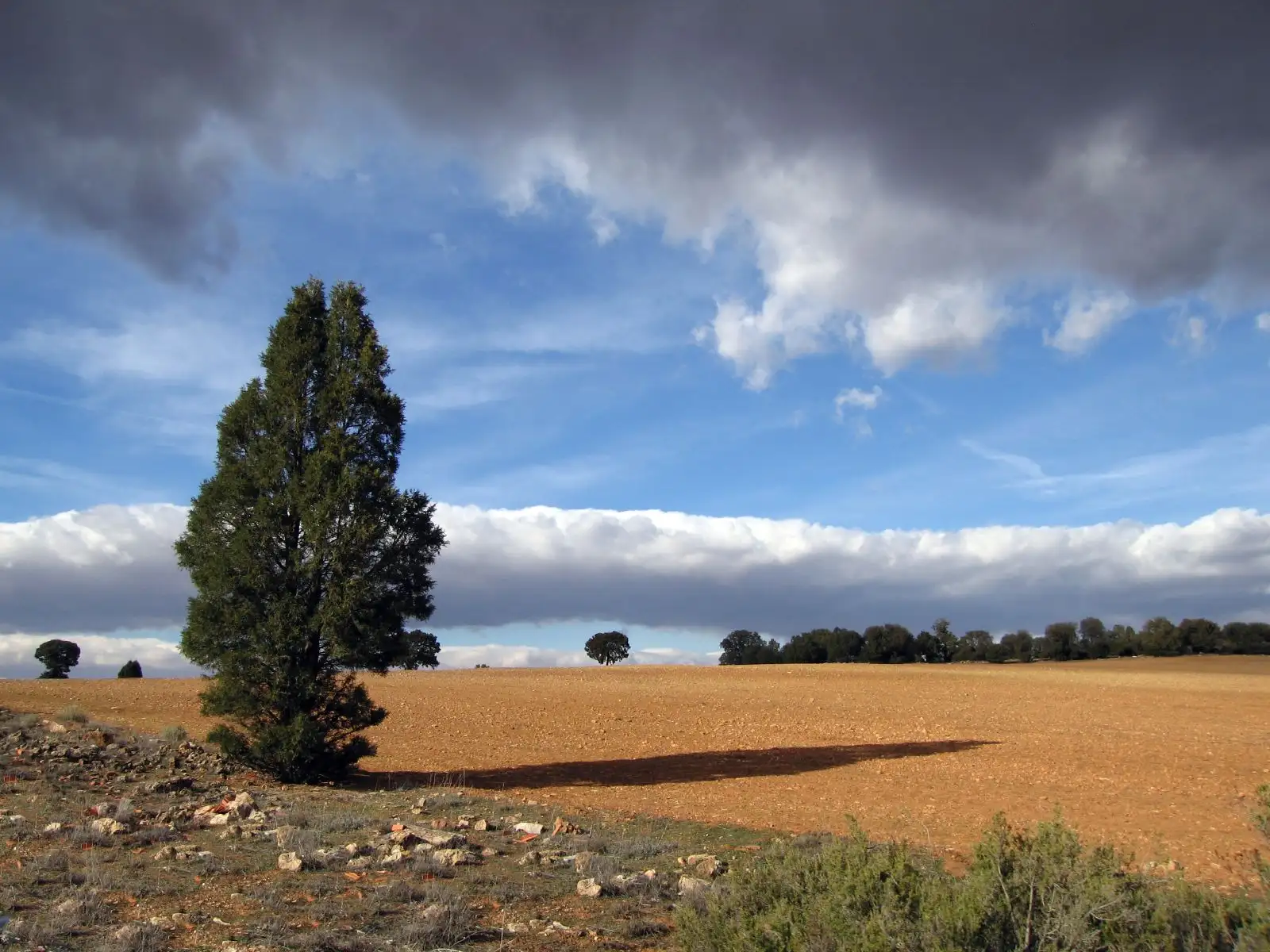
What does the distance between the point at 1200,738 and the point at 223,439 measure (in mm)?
Result: 28549

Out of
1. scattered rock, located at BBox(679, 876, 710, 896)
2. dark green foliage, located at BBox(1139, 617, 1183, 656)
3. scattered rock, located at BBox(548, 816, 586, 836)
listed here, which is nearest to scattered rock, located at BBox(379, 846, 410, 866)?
scattered rock, located at BBox(548, 816, 586, 836)

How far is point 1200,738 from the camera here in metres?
28.1

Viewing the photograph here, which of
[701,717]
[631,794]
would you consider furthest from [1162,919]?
[701,717]

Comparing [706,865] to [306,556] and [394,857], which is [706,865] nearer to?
[394,857]

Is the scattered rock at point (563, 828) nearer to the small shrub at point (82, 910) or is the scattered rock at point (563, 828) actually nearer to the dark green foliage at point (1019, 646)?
the small shrub at point (82, 910)

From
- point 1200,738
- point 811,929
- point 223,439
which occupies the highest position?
point 223,439

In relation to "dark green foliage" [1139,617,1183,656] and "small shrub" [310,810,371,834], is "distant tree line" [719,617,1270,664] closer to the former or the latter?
"dark green foliage" [1139,617,1183,656]

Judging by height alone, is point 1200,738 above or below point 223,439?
below

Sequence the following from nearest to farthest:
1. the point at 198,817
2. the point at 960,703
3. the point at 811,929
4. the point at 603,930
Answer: the point at 811,929, the point at 603,930, the point at 198,817, the point at 960,703

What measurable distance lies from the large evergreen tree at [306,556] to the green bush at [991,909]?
41.6ft

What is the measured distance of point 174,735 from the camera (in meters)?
21.0

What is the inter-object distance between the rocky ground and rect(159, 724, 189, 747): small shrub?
13.4 ft

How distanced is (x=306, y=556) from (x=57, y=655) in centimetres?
5183

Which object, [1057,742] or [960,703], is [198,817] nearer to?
[1057,742]
